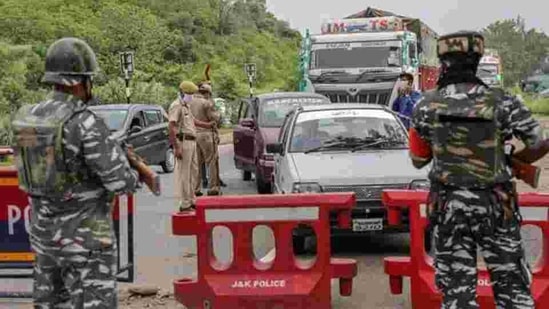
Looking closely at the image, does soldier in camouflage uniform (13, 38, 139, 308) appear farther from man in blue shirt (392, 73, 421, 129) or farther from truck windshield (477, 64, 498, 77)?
man in blue shirt (392, 73, 421, 129)

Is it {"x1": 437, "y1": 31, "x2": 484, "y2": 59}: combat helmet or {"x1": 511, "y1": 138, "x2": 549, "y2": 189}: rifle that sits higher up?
{"x1": 437, "y1": 31, "x2": 484, "y2": 59}: combat helmet

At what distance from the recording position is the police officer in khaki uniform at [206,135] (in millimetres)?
14031

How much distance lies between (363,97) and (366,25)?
2846 mm

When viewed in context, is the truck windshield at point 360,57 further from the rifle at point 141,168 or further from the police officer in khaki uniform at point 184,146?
the rifle at point 141,168

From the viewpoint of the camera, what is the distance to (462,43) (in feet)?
15.9

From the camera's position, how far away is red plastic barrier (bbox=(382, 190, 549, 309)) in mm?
6680

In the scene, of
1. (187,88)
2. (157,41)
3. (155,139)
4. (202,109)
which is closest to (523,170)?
(187,88)

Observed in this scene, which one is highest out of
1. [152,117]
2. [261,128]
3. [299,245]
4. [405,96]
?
[405,96]

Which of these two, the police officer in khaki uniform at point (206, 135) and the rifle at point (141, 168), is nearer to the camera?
the rifle at point (141, 168)

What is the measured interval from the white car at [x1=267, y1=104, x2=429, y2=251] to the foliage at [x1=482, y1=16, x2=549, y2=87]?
95.3m

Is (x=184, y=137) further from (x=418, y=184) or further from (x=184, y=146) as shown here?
(x=418, y=184)

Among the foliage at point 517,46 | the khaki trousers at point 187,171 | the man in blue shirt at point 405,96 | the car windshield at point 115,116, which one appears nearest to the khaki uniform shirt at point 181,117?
the khaki trousers at point 187,171

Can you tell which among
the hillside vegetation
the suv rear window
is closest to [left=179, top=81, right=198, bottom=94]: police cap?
the suv rear window

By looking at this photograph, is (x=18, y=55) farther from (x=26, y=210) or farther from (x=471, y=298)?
(x=471, y=298)
